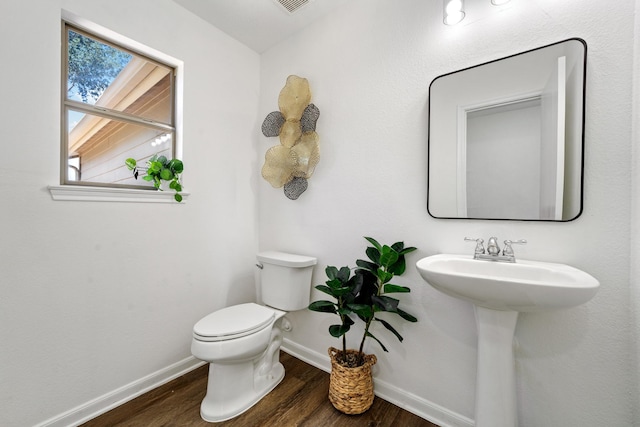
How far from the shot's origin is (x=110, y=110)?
151 centimetres

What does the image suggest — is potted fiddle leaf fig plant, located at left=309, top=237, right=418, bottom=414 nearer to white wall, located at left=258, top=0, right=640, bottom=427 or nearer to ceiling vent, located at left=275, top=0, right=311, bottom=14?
white wall, located at left=258, top=0, right=640, bottom=427

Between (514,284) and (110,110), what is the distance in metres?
2.14

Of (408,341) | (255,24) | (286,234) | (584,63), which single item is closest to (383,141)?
(584,63)

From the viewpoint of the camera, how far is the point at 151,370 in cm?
159

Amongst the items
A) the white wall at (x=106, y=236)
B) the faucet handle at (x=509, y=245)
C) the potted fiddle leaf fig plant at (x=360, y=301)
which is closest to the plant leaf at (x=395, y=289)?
the potted fiddle leaf fig plant at (x=360, y=301)

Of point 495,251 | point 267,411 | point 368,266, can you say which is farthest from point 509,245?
point 267,411

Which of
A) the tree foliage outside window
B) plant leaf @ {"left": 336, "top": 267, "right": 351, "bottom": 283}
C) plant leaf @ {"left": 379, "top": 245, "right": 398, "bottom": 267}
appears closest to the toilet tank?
plant leaf @ {"left": 336, "top": 267, "right": 351, "bottom": 283}

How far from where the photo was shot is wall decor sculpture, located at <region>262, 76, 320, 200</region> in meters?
1.82

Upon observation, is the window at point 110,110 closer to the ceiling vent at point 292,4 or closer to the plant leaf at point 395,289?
the ceiling vent at point 292,4

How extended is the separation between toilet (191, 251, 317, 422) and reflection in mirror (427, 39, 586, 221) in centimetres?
101

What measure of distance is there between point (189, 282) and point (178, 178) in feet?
2.32

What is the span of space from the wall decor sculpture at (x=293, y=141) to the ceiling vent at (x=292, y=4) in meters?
0.41

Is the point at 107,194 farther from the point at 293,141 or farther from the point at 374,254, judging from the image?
the point at 374,254

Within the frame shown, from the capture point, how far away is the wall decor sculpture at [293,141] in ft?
5.96
